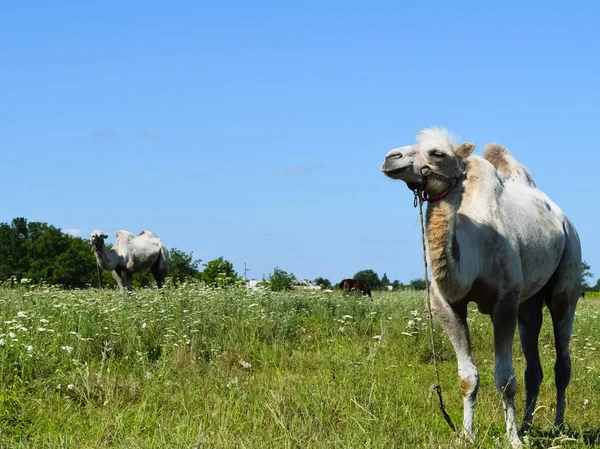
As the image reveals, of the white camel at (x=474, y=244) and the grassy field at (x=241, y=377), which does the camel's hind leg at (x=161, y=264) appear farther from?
the white camel at (x=474, y=244)

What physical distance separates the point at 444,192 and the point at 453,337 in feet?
3.63

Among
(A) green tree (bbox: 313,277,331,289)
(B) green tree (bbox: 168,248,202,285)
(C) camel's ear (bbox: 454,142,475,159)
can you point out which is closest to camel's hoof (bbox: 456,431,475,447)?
Answer: (C) camel's ear (bbox: 454,142,475,159)

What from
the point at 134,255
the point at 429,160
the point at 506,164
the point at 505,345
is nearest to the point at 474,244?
the point at 429,160

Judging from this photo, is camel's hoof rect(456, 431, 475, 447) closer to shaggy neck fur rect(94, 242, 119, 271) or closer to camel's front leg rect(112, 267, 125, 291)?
shaggy neck fur rect(94, 242, 119, 271)

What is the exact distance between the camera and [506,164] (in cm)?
738

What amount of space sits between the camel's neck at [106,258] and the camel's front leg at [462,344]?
61.8 ft

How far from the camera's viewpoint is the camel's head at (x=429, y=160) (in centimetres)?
564

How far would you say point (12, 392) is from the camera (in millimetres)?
6902

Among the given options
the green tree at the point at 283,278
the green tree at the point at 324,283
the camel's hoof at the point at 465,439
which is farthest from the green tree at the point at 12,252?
Answer: the camel's hoof at the point at 465,439

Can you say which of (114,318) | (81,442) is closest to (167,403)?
(81,442)

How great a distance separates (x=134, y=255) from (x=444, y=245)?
67.8 feet

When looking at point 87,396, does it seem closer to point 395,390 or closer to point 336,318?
point 395,390

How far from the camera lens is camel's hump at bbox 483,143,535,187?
732cm

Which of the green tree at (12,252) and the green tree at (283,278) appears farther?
the green tree at (12,252)
